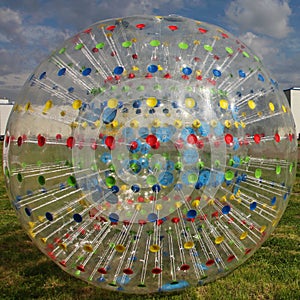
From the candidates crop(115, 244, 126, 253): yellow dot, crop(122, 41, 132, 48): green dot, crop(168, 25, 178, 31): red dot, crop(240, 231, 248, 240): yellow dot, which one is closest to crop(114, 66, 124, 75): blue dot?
crop(122, 41, 132, 48): green dot

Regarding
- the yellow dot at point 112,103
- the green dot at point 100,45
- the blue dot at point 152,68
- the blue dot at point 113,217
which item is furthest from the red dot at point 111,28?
the blue dot at point 113,217

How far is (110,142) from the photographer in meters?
2.74

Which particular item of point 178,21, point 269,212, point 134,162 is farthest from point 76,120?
point 269,212

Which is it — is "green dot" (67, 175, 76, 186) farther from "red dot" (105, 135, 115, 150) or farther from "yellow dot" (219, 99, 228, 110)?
"yellow dot" (219, 99, 228, 110)

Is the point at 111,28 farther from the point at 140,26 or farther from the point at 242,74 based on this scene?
the point at 242,74

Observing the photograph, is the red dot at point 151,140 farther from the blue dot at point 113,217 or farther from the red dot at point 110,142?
the blue dot at point 113,217

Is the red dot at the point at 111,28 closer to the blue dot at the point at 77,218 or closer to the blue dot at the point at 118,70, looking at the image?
the blue dot at the point at 118,70

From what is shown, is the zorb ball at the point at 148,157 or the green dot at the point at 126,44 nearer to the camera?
the zorb ball at the point at 148,157

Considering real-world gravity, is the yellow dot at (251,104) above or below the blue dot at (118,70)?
below

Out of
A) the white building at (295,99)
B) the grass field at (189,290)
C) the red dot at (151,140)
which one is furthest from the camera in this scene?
the white building at (295,99)

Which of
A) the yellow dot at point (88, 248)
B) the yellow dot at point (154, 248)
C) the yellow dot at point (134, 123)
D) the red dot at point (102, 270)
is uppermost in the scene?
the yellow dot at point (134, 123)

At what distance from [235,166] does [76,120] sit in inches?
42.4

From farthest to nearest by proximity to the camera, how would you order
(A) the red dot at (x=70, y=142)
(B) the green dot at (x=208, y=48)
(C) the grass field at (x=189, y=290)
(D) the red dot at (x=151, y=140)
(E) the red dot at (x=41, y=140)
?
(C) the grass field at (x=189, y=290) → (B) the green dot at (x=208, y=48) → (E) the red dot at (x=41, y=140) → (A) the red dot at (x=70, y=142) → (D) the red dot at (x=151, y=140)

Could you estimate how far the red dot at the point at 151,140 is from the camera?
2.71 m
